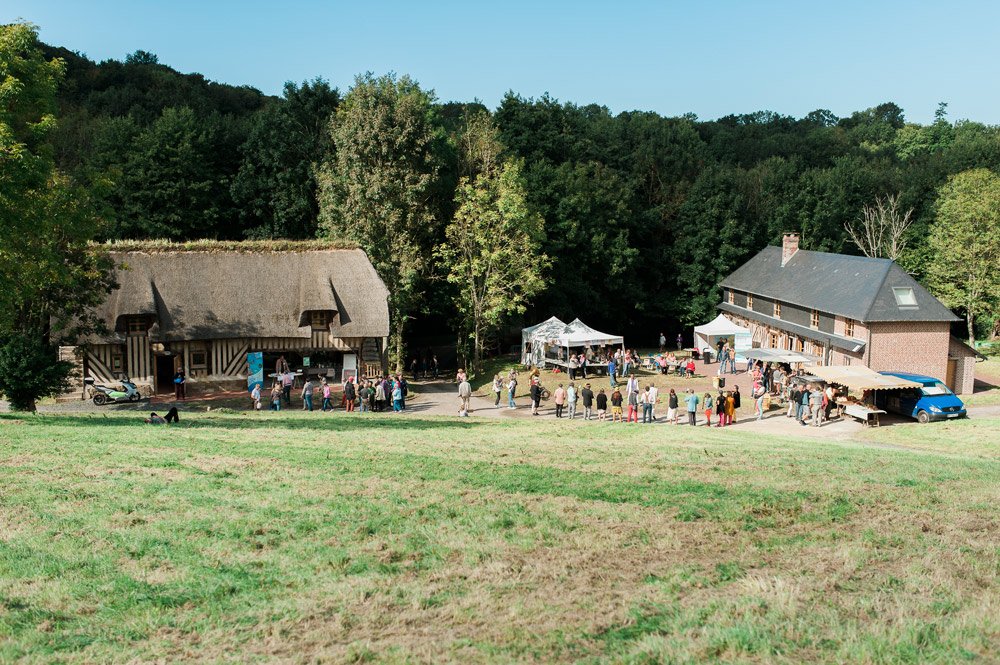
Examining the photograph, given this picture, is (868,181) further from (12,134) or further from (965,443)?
(12,134)

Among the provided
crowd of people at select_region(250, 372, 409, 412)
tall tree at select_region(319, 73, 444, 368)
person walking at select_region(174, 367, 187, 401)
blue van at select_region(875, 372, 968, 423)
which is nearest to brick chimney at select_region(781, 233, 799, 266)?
blue van at select_region(875, 372, 968, 423)

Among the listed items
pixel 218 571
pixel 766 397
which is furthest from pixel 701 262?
pixel 218 571

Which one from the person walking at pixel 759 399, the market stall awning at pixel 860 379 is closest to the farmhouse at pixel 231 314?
the person walking at pixel 759 399

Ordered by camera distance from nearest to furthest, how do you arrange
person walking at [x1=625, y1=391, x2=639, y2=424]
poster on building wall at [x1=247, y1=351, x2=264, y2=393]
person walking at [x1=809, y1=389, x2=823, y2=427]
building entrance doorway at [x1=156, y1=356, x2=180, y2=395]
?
1. person walking at [x1=625, y1=391, x2=639, y2=424]
2. person walking at [x1=809, y1=389, x2=823, y2=427]
3. poster on building wall at [x1=247, y1=351, x2=264, y2=393]
4. building entrance doorway at [x1=156, y1=356, x2=180, y2=395]

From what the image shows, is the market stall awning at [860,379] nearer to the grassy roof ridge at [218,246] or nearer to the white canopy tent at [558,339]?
the white canopy tent at [558,339]

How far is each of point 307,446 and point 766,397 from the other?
61.6 ft

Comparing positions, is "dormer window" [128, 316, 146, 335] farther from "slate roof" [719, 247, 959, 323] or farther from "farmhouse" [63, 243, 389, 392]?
"slate roof" [719, 247, 959, 323]

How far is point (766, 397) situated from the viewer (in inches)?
1063

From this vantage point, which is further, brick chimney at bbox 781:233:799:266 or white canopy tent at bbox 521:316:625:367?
brick chimney at bbox 781:233:799:266

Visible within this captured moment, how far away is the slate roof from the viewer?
30.7m

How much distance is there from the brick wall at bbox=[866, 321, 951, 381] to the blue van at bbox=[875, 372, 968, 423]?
205 inches

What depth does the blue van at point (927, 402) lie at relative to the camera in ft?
79.6

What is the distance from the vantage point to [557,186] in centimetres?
4303

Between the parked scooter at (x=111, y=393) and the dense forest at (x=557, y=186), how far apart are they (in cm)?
971
